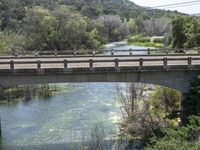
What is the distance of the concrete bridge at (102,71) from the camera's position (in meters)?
34.4

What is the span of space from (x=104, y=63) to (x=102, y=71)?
3.08m

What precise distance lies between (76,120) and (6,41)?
42707 mm

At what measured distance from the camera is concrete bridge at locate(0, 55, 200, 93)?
34375mm

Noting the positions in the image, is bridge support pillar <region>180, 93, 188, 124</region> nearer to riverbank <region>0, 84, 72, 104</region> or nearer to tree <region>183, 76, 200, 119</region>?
tree <region>183, 76, 200, 119</region>

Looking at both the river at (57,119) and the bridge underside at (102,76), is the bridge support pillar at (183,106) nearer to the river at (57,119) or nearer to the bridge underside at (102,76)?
the bridge underside at (102,76)

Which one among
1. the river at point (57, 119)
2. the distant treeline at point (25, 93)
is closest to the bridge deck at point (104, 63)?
the river at point (57, 119)

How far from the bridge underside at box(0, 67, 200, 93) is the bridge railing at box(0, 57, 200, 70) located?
0.48m

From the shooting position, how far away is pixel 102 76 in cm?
3522

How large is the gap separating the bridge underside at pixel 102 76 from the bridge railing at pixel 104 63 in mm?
482

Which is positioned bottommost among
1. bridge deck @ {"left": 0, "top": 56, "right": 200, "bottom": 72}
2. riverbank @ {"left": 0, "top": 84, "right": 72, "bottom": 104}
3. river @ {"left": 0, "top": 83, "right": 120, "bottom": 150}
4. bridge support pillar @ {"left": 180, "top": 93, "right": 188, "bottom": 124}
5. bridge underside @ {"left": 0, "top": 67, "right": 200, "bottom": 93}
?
river @ {"left": 0, "top": 83, "right": 120, "bottom": 150}

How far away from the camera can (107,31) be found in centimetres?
13675

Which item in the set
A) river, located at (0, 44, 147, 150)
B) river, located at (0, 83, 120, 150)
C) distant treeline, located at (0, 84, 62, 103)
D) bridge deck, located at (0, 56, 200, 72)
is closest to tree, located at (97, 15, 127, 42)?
distant treeline, located at (0, 84, 62, 103)

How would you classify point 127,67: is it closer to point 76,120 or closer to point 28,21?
point 76,120

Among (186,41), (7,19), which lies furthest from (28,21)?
(7,19)
